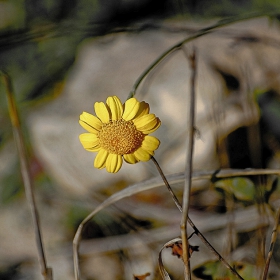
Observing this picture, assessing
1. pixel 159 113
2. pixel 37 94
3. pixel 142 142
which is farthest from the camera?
pixel 37 94

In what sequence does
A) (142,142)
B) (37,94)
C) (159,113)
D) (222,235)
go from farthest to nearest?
(37,94), (159,113), (222,235), (142,142)

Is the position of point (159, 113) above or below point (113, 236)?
above

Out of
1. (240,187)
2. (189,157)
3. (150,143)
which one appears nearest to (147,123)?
(150,143)

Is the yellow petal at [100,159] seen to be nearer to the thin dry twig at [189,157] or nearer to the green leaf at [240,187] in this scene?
the thin dry twig at [189,157]

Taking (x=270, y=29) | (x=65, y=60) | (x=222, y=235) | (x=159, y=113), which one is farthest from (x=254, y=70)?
(x=65, y=60)

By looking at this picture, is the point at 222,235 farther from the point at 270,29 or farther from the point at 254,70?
the point at 270,29

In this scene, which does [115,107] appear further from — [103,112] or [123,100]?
[123,100]

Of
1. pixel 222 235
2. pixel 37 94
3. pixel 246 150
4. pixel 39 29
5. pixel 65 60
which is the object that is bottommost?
pixel 222 235

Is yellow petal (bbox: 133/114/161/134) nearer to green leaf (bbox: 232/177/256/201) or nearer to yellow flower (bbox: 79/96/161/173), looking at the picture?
yellow flower (bbox: 79/96/161/173)
